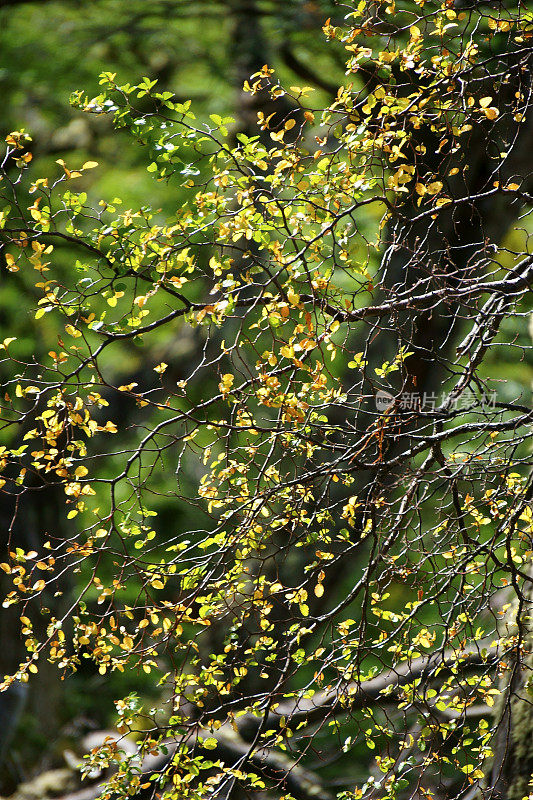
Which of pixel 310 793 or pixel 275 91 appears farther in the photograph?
pixel 310 793

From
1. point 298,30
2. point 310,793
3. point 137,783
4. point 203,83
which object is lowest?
point 137,783

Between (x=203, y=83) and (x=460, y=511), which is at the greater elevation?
(x=203, y=83)

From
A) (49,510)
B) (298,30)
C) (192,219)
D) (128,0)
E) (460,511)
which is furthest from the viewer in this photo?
(128,0)

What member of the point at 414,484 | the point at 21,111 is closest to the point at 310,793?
the point at 414,484

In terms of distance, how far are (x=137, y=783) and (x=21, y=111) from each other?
7.93 m

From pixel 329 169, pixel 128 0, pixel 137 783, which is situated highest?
pixel 128 0

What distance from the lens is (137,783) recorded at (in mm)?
2430

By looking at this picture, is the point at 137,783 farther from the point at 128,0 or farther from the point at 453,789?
the point at 128,0

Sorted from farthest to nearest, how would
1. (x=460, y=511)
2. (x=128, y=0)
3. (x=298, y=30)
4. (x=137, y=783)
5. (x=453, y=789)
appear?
1. (x=128, y=0)
2. (x=298, y=30)
3. (x=453, y=789)
4. (x=460, y=511)
5. (x=137, y=783)

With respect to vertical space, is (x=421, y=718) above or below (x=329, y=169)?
below

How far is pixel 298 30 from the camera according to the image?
6500 millimetres

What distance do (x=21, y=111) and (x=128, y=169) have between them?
1.59 m

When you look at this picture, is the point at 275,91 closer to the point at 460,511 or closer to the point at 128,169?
the point at 460,511

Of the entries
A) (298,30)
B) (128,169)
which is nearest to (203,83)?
(128,169)
